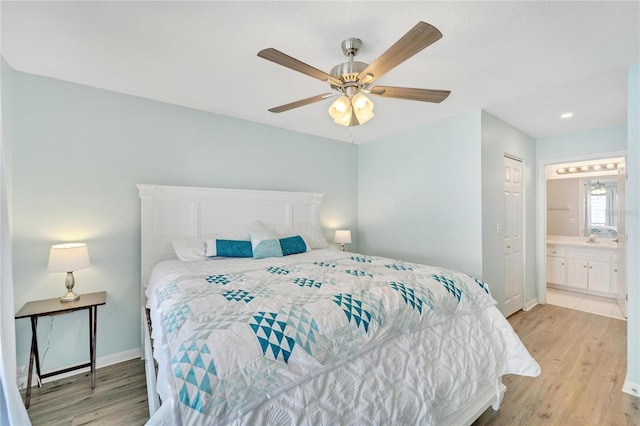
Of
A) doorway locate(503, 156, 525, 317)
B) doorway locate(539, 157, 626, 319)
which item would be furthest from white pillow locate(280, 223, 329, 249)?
doorway locate(539, 157, 626, 319)

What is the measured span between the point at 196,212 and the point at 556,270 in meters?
5.65

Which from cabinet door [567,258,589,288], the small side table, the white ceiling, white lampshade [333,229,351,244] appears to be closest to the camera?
the white ceiling

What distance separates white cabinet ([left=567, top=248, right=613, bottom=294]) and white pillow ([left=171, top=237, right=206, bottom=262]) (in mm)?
5498

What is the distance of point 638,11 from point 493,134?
5.57ft

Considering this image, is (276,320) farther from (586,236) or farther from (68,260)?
(586,236)

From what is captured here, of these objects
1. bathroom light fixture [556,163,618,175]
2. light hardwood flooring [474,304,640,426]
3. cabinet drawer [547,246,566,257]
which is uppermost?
bathroom light fixture [556,163,618,175]

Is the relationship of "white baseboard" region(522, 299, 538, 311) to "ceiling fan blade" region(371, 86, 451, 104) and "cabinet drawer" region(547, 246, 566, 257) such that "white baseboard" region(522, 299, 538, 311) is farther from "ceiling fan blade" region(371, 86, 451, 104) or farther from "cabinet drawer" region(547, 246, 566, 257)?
"ceiling fan blade" region(371, 86, 451, 104)

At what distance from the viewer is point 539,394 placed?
2006 mm

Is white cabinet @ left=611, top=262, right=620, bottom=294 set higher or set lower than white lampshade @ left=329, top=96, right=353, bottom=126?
lower

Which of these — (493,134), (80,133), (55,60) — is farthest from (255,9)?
(493,134)

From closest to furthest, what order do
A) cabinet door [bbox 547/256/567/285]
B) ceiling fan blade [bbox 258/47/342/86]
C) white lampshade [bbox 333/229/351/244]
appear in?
ceiling fan blade [bbox 258/47/342/86]
white lampshade [bbox 333/229/351/244]
cabinet door [bbox 547/256/567/285]

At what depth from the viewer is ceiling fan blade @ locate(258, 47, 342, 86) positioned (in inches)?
53.4

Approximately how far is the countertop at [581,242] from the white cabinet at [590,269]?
87 millimetres

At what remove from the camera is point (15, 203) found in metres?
2.14
